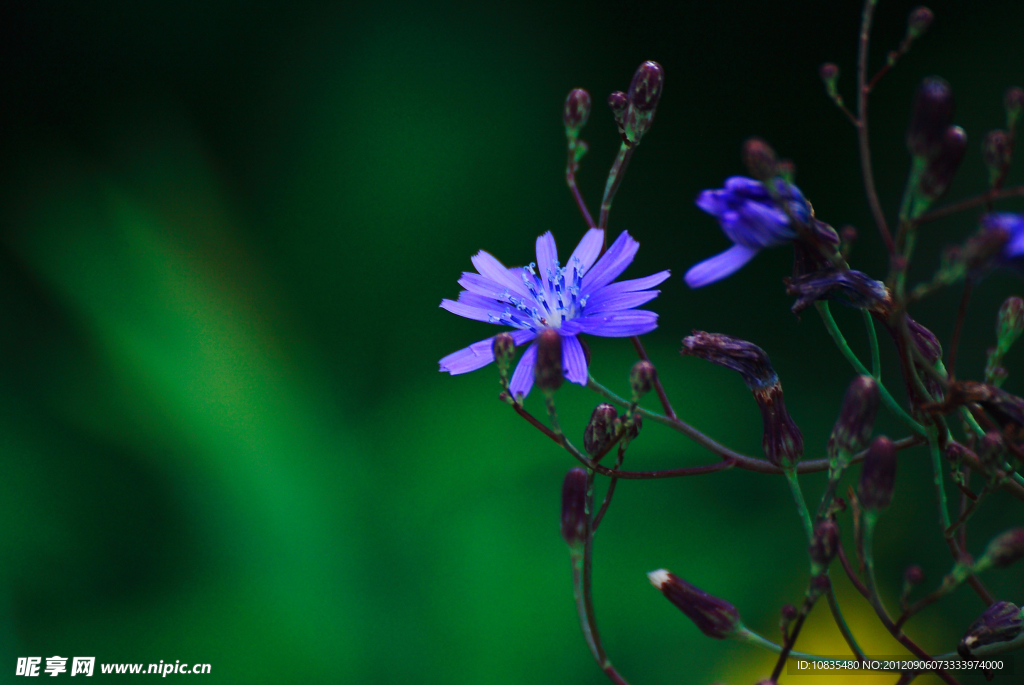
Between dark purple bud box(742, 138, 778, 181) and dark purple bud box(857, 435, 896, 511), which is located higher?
dark purple bud box(742, 138, 778, 181)

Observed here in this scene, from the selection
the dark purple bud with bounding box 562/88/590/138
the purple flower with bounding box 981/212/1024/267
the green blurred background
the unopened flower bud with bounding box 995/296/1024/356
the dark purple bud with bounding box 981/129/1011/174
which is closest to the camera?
the purple flower with bounding box 981/212/1024/267

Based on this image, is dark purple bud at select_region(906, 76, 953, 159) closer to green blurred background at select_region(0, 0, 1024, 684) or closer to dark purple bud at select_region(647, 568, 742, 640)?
dark purple bud at select_region(647, 568, 742, 640)

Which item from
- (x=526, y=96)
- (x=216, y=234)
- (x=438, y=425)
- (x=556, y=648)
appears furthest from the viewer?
(x=526, y=96)

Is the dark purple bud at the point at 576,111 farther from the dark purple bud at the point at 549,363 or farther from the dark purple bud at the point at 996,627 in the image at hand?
the dark purple bud at the point at 996,627

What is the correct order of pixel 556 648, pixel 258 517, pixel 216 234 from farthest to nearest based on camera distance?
1. pixel 216 234
2. pixel 258 517
3. pixel 556 648

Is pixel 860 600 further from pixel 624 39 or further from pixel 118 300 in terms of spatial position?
pixel 118 300

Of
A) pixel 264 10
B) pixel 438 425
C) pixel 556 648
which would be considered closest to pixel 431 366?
pixel 438 425

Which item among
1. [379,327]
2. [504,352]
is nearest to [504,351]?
[504,352]

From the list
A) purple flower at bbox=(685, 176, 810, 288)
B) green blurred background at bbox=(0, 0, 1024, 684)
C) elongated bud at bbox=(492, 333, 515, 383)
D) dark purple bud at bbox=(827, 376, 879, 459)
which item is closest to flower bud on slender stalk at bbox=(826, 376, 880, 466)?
dark purple bud at bbox=(827, 376, 879, 459)

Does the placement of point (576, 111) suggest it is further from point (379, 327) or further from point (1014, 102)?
point (379, 327)

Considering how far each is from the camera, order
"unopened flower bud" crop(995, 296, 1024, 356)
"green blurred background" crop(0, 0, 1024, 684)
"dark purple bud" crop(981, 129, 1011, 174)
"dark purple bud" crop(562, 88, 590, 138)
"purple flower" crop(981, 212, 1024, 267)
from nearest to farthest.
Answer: "purple flower" crop(981, 212, 1024, 267) < "dark purple bud" crop(981, 129, 1011, 174) < "unopened flower bud" crop(995, 296, 1024, 356) < "dark purple bud" crop(562, 88, 590, 138) < "green blurred background" crop(0, 0, 1024, 684)
